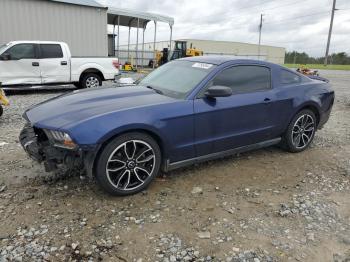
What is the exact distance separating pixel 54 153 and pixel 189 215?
1.53 metres

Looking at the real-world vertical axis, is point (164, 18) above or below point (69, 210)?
above

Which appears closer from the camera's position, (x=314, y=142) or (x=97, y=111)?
(x=97, y=111)

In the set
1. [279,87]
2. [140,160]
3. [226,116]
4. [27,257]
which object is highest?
[279,87]

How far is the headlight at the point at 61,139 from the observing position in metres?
3.13

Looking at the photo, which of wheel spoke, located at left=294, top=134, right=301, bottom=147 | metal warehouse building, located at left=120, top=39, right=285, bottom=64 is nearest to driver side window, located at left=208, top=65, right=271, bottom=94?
wheel spoke, located at left=294, top=134, right=301, bottom=147

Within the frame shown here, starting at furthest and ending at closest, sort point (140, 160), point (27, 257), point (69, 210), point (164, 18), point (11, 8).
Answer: point (164, 18), point (11, 8), point (140, 160), point (69, 210), point (27, 257)

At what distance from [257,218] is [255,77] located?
2.08 m

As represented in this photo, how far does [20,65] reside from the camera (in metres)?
10.1

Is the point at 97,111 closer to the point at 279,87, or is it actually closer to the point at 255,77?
the point at 255,77

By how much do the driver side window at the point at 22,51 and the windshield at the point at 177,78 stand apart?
7169mm

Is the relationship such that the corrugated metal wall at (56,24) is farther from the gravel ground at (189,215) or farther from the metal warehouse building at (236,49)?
the metal warehouse building at (236,49)

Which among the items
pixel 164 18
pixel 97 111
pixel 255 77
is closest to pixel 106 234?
pixel 97 111

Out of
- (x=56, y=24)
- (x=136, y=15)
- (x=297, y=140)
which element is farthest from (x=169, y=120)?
(x=136, y=15)

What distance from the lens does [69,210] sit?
10.7 ft
